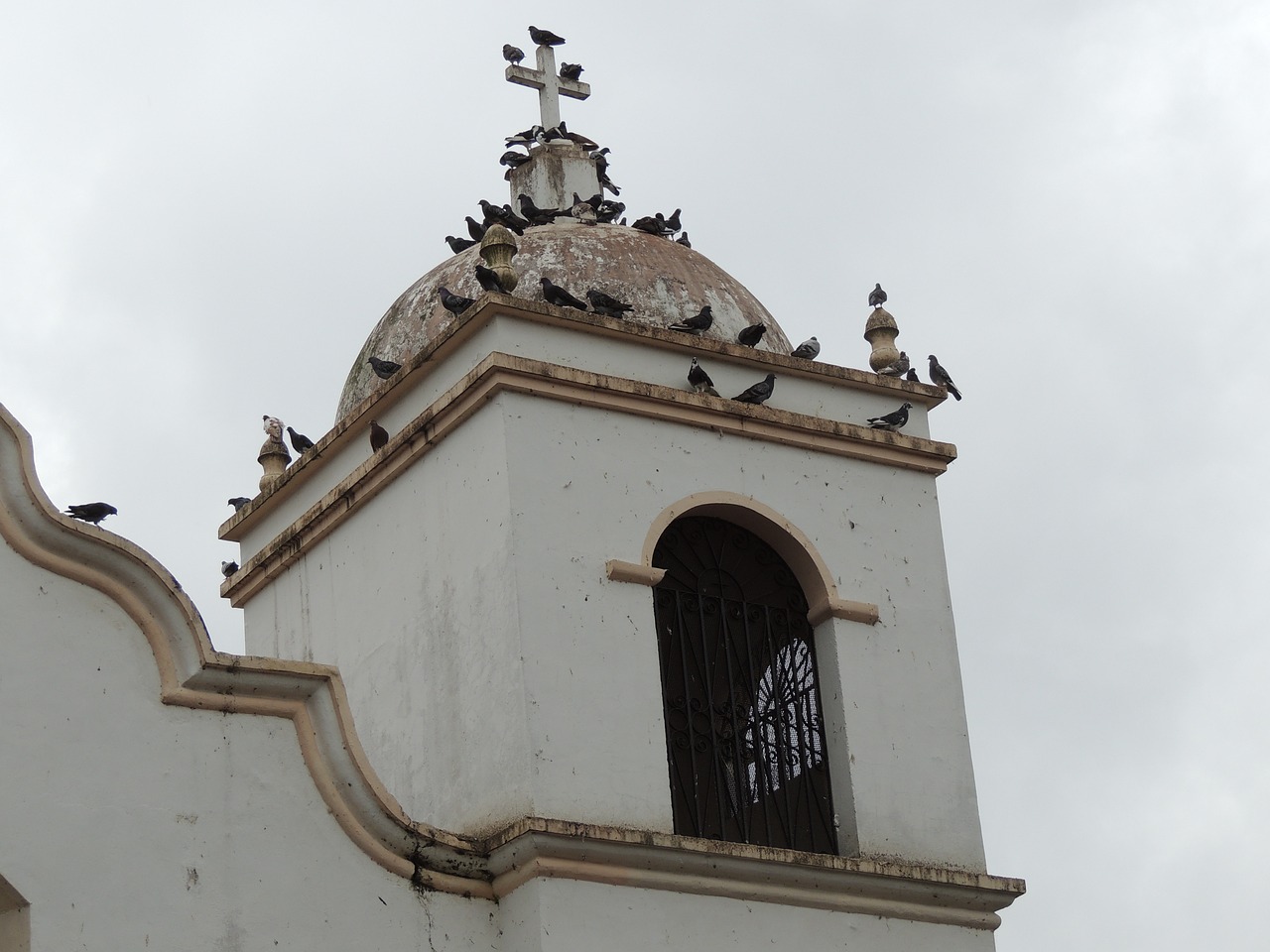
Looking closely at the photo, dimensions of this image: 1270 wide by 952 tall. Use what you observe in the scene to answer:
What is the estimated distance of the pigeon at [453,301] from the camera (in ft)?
45.2

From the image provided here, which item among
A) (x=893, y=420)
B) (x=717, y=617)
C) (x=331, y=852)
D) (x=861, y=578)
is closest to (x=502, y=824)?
(x=331, y=852)

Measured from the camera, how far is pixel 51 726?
1091 cm

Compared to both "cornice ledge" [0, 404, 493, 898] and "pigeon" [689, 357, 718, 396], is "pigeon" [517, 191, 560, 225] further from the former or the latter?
"cornice ledge" [0, 404, 493, 898]

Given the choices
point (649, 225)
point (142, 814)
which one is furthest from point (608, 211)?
point (142, 814)

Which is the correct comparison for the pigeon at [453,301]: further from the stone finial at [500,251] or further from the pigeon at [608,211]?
the pigeon at [608,211]

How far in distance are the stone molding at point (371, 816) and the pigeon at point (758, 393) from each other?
268 cm

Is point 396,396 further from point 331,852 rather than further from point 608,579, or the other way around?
point 331,852

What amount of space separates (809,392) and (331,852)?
434 cm

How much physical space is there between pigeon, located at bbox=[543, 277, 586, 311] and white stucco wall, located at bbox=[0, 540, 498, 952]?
3.25 metres

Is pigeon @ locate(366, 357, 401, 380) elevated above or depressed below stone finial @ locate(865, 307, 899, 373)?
below

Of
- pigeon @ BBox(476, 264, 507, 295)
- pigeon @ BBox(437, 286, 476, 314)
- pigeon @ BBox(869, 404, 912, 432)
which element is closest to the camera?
pigeon @ BBox(476, 264, 507, 295)

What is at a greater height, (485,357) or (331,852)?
(485,357)

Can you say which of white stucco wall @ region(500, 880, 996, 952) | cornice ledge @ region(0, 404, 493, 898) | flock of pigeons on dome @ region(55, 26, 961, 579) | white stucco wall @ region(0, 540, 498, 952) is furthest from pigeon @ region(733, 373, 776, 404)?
white stucco wall @ region(0, 540, 498, 952)

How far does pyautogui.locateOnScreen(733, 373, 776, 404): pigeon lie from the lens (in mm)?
13977
